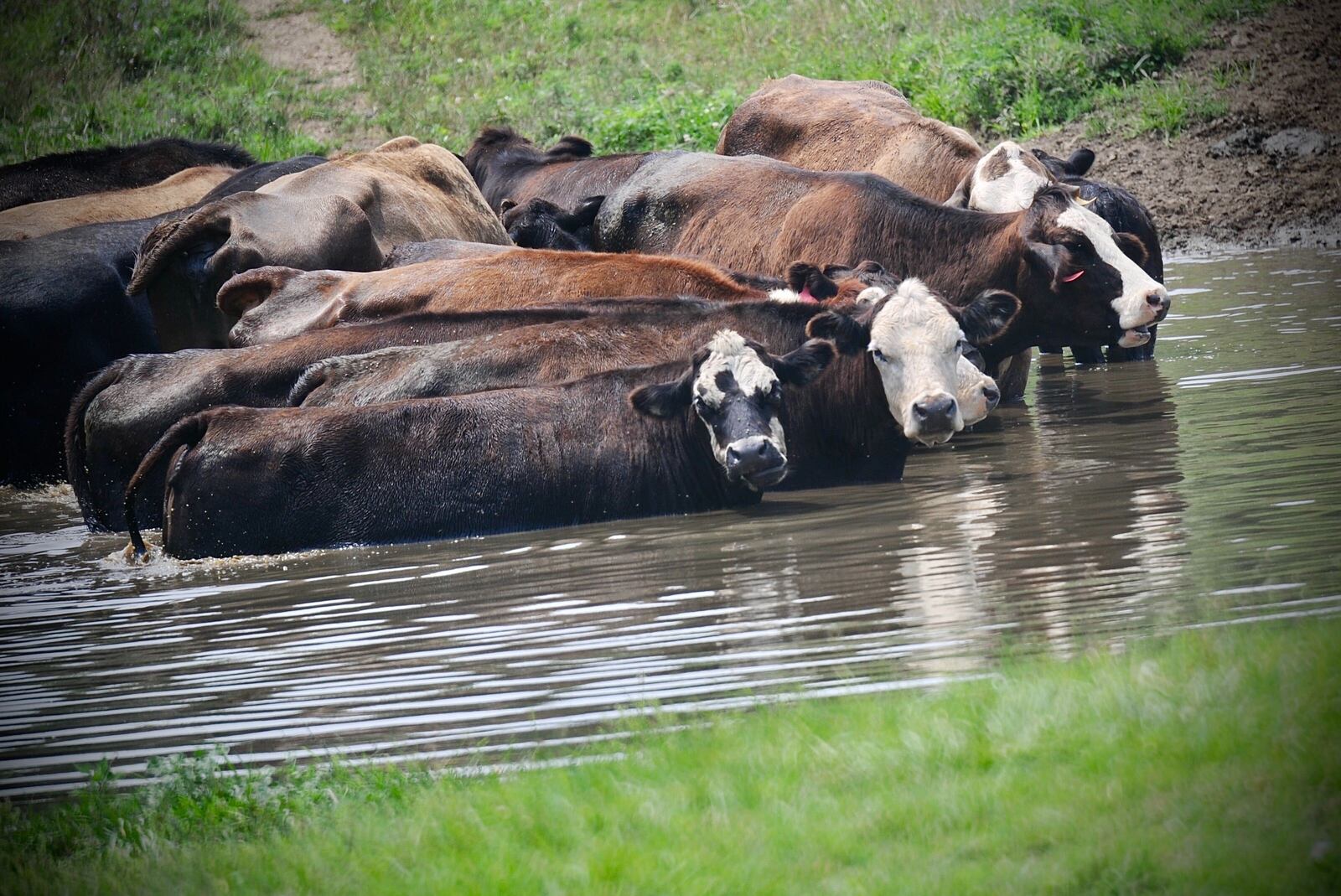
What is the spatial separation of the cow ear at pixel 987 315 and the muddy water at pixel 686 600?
0.70 meters

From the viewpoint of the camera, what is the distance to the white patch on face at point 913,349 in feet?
31.7

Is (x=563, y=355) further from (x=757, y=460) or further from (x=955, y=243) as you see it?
(x=955, y=243)

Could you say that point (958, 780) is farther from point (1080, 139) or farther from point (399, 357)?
point (1080, 139)

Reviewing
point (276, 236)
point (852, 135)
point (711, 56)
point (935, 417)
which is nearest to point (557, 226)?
point (276, 236)

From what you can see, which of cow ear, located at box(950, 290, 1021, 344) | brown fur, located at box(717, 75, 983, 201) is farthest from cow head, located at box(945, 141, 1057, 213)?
cow ear, located at box(950, 290, 1021, 344)

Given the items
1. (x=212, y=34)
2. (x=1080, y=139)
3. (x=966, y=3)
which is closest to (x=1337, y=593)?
(x=1080, y=139)

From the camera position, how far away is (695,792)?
4.27 meters

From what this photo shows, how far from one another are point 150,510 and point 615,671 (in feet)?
18.1

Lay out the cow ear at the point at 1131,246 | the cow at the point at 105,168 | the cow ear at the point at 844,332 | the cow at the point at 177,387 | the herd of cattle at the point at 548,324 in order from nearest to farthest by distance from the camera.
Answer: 1. the herd of cattle at the point at 548,324
2. the cow ear at the point at 844,332
3. the cow at the point at 177,387
4. the cow ear at the point at 1131,246
5. the cow at the point at 105,168

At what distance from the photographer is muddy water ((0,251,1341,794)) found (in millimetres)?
5547

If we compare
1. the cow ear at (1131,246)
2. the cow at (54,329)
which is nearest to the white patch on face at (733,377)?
the cow ear at (1131,246)

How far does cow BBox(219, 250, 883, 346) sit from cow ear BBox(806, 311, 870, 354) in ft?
2.72

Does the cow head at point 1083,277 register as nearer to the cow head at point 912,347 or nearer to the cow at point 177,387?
the cow head at point 912,347

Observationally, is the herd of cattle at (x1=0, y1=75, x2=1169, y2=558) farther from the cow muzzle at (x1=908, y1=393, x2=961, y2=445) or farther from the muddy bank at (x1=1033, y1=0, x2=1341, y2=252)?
the muddy bank at (x1=1033, y1=0, x2=1341, y2=252)
